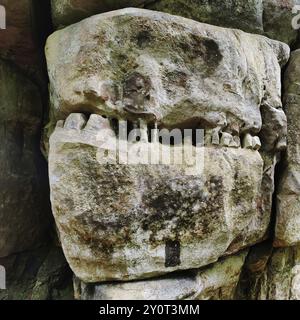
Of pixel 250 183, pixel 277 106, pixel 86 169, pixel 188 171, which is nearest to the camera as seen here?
pixel 86 169

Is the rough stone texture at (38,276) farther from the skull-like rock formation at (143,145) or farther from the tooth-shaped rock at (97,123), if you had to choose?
the tooth-shaped rock at (97,123)

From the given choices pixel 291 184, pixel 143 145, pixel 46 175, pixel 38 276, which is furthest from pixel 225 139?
pixel 38 276

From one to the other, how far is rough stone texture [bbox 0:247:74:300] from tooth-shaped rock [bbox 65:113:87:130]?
0.92 meters

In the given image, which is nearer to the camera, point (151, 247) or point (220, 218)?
point (151, 247)

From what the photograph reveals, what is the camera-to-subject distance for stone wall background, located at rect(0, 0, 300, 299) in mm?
1521

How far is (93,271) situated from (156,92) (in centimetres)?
75

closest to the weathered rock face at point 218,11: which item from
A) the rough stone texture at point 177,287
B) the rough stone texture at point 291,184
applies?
the rough stone texture at point 291,184

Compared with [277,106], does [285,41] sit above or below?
above

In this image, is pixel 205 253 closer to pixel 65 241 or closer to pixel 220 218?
pixel 220 218

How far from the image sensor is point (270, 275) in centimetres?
188

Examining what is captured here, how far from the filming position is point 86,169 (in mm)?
1265

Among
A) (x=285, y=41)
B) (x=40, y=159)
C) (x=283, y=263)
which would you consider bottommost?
(x=283, y=263)

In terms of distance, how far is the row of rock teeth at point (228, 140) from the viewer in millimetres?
1472

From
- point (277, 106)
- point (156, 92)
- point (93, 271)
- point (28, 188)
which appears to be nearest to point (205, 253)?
point (93, 271)
